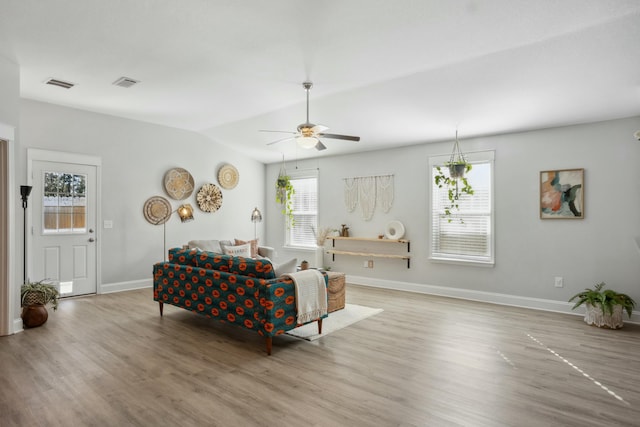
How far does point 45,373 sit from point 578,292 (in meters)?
5.95

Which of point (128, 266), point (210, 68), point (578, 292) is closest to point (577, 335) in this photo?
point (578, 292)

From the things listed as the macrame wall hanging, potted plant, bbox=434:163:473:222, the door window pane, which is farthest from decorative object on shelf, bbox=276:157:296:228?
the door window pane

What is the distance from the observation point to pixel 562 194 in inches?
198

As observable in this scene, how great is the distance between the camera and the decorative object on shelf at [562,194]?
4.91 meters

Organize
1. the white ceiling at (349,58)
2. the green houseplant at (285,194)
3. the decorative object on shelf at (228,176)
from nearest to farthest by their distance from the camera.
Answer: the white ceiling at (349,58)
the green houseplant at (285,194)
the decorative object on shelf at (228,176)

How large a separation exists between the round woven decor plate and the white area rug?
3.77 meters

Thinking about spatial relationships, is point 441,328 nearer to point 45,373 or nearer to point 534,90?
point 534,90

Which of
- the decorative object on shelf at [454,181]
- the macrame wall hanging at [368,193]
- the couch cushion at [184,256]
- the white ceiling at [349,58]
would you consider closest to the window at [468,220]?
the decorative object on shelf at [454,181]

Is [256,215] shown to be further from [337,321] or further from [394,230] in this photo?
[337,321]

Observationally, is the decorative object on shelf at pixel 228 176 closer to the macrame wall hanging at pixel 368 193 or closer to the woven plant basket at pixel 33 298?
the macrame wall hanging at pixel 368 193

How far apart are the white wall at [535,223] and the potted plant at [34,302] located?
191 inches

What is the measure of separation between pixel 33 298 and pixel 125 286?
1996 mm

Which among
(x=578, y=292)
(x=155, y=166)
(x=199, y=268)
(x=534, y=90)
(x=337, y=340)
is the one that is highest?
(x=534, y=90)

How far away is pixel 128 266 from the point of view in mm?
6379
